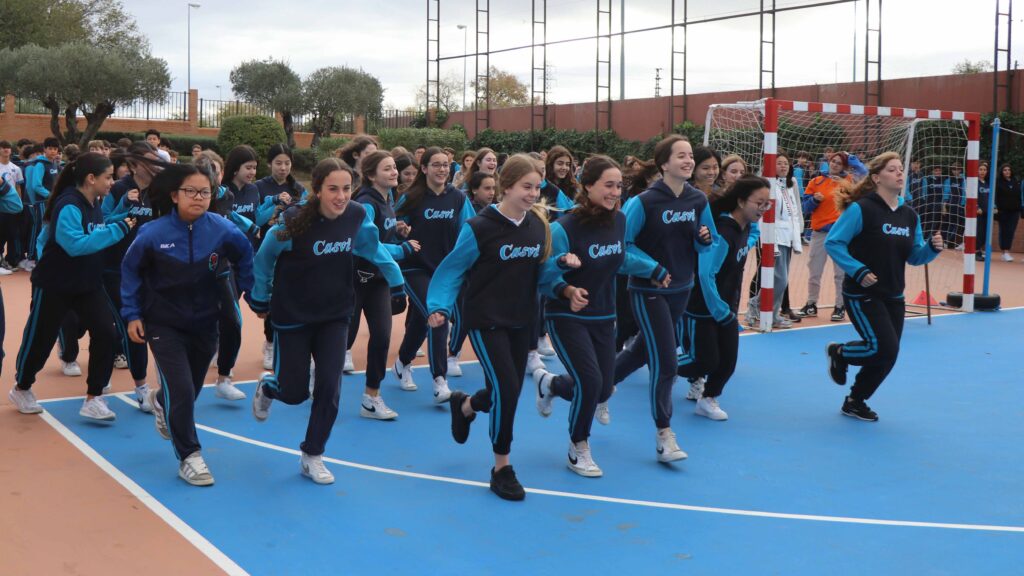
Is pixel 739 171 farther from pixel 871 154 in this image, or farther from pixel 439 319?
pixel 871 154

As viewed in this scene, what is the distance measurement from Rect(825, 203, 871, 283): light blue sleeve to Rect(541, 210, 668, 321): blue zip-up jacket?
2.14 meters

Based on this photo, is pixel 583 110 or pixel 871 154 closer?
pixel 871 154

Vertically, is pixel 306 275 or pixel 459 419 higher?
pixel 306 275

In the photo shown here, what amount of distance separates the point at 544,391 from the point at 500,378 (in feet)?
2.71

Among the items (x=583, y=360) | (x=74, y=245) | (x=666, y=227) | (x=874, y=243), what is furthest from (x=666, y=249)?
→ (x=74, y=245)

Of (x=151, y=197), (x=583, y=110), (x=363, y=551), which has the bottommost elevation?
(x=363, y=551)

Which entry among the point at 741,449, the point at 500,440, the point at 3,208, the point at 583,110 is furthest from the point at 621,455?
the point at 583,110

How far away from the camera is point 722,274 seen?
7.44 m

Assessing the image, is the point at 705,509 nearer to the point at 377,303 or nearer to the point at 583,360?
the point at 583,360

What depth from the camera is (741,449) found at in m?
6.57

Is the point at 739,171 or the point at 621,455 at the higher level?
the point at 739,171

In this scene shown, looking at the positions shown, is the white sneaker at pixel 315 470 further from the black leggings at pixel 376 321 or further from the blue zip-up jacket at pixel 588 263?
the blue zip-up jacket at pixel 588 263

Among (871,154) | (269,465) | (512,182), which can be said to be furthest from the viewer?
(871,154)

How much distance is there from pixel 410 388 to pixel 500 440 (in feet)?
9.06
